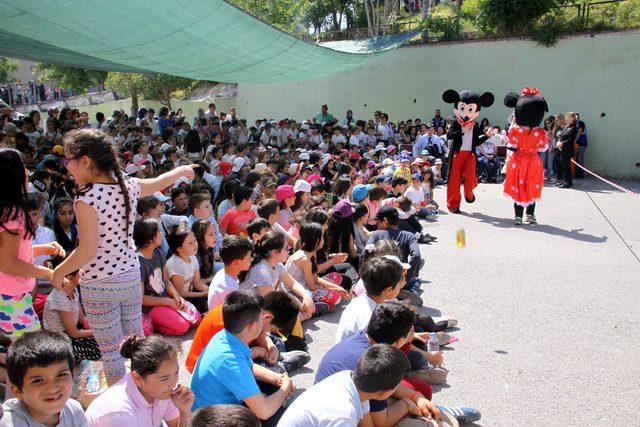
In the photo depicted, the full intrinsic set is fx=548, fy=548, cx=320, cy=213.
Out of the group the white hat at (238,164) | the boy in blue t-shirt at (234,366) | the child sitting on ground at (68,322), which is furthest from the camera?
the white hat at (238,164)

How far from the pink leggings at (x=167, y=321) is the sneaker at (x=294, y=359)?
0.97 meters

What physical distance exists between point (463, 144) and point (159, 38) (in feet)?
17.3

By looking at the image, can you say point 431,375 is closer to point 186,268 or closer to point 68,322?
point 186,268

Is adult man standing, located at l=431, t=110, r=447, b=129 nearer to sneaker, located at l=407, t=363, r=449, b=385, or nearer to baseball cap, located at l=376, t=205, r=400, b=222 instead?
baseball cap, located at l=376, t=205, r=400, b=222

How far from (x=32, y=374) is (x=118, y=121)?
1326 cm

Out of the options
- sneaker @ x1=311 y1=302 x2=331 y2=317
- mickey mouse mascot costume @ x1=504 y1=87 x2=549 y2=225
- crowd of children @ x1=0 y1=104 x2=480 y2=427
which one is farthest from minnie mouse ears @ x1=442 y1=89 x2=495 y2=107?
sneaker @ x1=311 y1=302 x2=331 y2=317

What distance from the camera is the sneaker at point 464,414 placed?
10.3 ft

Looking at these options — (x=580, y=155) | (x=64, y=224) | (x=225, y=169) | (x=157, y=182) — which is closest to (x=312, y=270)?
(x=157, y=182)

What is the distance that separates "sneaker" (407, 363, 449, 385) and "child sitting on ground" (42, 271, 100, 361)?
2204 millimetres

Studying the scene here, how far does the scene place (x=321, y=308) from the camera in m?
4.80

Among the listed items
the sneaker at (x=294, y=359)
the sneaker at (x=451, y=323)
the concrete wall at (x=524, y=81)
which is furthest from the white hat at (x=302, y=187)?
the concrete wall at (x=524, y=81)

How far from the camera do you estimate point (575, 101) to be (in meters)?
13.2

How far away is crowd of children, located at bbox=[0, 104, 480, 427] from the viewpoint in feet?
7.43

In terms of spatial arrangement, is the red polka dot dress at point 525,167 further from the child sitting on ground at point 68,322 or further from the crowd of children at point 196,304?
the child sitting on ground at point 68,322
